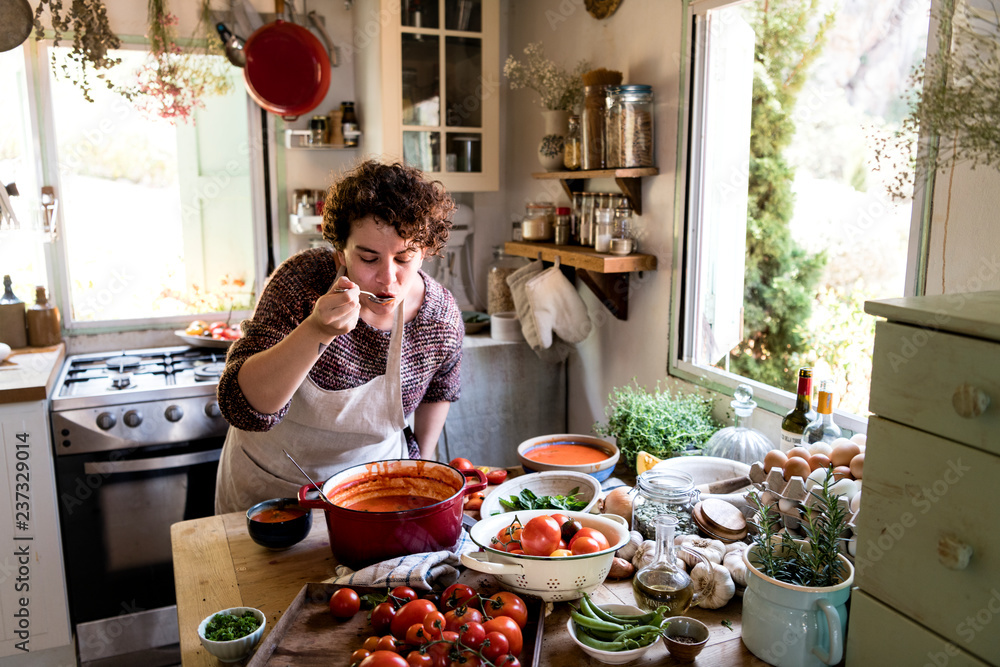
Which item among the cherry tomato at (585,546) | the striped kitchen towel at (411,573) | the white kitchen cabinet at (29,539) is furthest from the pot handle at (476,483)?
the white kitchen cabinet at (29,539)

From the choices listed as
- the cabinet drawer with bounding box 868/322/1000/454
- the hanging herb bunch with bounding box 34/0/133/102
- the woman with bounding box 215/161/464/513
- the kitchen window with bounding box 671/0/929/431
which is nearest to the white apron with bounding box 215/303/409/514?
the woman with bounding box 215/161/464/513

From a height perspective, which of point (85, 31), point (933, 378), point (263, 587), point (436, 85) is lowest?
point (263, 587)

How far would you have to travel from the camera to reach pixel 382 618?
1126 mm

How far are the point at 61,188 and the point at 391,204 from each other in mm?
2042

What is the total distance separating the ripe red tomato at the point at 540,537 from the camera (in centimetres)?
120

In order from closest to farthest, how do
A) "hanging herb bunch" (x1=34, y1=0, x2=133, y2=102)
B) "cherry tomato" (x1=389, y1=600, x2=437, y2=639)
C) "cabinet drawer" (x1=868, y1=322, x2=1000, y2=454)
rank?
"cabinet drawer" (x1=868, y1=322, x2=1000, y2=454)
"cherry tomato" (x1=389, y1=600, x2=437, y2=639)
"hanging herb bunch" (x1=34, y1=0, x2=133, y2=102)

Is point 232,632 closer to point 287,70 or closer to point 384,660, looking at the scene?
point 384,660

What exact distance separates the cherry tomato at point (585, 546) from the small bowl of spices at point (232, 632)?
1.66 feet

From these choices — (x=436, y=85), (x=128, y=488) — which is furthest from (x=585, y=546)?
(x=436, y=85)

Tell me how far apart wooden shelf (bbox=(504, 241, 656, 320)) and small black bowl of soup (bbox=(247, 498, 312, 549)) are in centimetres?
122

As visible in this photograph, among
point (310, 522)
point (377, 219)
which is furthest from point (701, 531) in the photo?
point (377, 219)

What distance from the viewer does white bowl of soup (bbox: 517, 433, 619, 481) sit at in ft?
5.81

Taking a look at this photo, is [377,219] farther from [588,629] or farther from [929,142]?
[929,142]

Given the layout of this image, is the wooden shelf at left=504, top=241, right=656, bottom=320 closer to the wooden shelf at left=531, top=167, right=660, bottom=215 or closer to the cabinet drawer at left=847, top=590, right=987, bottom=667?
the wooden shelf at left=531, top=167, right=660, bottom=215
